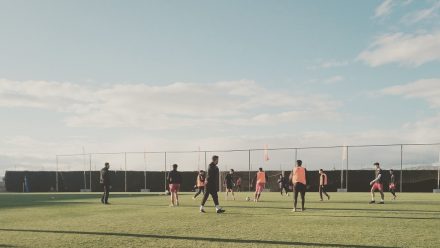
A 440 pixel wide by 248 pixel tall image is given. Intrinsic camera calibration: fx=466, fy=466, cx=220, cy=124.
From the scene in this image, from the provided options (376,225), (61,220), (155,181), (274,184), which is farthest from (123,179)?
(376,225)

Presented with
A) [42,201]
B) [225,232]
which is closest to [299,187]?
[225,232]

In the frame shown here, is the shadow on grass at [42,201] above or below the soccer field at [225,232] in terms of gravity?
below

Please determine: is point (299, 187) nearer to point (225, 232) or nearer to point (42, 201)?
point (225, 232)

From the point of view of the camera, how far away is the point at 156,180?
50.4 meters

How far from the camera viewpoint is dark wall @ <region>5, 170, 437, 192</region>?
4081cm

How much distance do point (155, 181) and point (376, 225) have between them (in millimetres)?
40164

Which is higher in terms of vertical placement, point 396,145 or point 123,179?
point 396,145

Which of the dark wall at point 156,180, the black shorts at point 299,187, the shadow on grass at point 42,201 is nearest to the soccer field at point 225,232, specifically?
the black shorts at point 299,187

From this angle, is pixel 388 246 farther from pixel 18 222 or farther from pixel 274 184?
pixel 274 184

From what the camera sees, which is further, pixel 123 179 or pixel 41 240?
pixel 123 179

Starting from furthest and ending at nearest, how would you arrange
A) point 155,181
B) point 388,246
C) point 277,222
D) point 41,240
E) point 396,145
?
1. point 155,181
2. point 396,145
3. point 277,222
4. point 41,240
5. point 388,246

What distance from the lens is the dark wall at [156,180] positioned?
4081cm

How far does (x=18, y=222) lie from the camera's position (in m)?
13.4

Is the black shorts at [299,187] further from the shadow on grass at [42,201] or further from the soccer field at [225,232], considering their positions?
the shadow on grass at [42,201]
